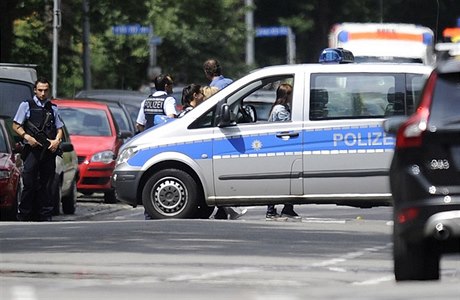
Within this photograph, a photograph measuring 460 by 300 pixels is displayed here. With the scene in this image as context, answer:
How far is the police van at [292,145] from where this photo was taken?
18969 millimetres

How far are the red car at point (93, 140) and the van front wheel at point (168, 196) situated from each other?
23.2 feet

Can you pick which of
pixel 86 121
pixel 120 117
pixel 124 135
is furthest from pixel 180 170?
pixel 120 117

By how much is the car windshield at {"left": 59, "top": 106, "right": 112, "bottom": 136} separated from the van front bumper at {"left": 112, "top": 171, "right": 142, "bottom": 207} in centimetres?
766

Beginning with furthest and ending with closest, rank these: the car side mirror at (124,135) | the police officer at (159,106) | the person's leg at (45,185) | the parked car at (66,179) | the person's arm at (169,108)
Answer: the car side mirror at (124,135) → the parked car at (66,179) → the police officer at (159,106) → the person's arm at (169,108) → the person's leg at (45,185)

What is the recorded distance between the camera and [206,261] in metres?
14.0

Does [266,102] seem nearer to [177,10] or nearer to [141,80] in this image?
[177,10]

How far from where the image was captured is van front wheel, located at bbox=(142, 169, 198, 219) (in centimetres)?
1944

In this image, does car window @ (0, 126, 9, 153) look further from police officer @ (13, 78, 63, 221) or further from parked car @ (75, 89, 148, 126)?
parked car @ (75, 89, 148, 126)

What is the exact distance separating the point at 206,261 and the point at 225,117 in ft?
17.4

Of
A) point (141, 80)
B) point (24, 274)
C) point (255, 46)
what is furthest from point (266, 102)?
point (255, 46)

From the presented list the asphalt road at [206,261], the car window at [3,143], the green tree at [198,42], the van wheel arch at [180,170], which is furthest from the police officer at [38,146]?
the green tree at [198,42]

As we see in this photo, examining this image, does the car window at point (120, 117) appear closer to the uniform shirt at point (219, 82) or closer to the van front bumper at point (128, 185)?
the uniform shirt at point (219, 82)

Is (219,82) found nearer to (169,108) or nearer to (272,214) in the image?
(169,108)

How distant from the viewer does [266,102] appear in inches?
1041
